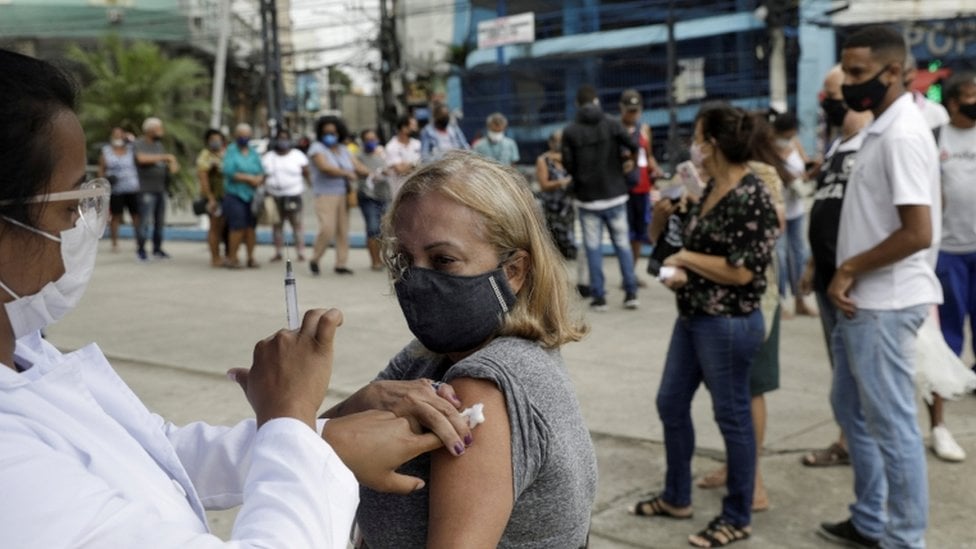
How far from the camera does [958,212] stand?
5.39 metres

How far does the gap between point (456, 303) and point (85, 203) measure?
2.19 feet

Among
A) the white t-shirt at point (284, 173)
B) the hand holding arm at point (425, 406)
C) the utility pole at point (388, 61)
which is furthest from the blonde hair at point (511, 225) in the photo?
the utility pole at point (388, 61)

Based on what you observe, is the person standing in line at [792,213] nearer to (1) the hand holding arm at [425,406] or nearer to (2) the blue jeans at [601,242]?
(2) the blue jeans at [601,242]

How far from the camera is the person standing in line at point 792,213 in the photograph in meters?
7.79

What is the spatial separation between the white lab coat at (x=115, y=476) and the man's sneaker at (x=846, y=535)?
10.1 ft

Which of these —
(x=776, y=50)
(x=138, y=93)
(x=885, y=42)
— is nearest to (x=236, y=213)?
(x=885, y=42)

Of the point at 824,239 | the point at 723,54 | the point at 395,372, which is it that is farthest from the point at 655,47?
the point at 395,372

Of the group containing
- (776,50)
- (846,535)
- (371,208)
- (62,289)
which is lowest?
(846,535)

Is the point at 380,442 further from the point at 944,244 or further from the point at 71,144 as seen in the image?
the point at 944,244

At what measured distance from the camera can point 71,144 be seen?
1294 mm

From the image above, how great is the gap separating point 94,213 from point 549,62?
25540mm

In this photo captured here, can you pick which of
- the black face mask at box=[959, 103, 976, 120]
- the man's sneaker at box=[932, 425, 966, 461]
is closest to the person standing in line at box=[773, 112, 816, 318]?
the black face mask at box=[959, 103, 976, 120]

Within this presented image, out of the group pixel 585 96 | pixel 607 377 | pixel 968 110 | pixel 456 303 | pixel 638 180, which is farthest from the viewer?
pixel 638 180

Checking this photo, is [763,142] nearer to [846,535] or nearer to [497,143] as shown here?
[846,535]
